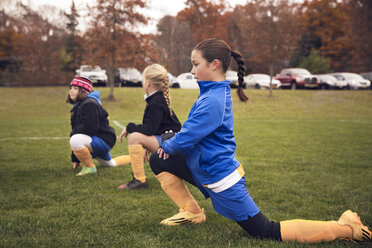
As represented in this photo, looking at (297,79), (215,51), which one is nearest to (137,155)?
(215,51)

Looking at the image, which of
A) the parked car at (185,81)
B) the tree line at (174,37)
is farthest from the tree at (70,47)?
the parked car at (185,81)

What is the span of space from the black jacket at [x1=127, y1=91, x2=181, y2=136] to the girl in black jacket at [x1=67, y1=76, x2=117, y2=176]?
1.14 meters

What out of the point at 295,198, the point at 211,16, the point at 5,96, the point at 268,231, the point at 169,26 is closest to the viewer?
the point at 268,231

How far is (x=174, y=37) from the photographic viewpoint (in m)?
28.8

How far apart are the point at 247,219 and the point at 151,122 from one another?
1977mm

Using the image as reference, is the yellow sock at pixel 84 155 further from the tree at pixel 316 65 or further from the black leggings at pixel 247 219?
the tree at pixel 316 65

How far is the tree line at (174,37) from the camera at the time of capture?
68.3 ft

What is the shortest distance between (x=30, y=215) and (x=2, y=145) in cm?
552

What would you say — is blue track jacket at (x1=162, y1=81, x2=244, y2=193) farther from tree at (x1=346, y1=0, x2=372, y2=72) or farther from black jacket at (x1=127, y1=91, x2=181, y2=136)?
tree at (x1=346, y1=0, x2=372, y2=72)

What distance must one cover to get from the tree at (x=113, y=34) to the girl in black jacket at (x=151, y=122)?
54.6 ft

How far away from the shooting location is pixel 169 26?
32.2 metres

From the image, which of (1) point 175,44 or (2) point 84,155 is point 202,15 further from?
(2) point 84,155

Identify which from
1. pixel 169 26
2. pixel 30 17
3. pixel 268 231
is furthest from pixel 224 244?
pixel 30 17

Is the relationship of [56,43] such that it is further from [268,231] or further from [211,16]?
[268,231]
